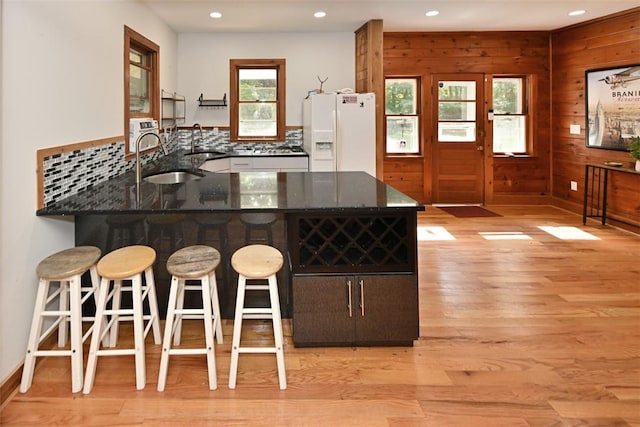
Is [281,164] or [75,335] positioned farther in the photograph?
[281,164]

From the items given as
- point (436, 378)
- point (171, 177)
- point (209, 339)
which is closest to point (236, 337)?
point (209, 339)

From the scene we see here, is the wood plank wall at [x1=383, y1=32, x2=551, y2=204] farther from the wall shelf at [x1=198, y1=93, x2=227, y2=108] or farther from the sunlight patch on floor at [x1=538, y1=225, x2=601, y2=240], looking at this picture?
the wall shelf at [x1=198, y1=93, x2=227, y2=108]

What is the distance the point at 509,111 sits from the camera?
7152mm

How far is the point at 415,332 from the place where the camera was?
8.14 ft

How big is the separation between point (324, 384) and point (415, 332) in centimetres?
63

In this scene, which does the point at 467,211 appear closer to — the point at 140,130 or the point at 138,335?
the point at 140,130

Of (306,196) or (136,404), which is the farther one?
(306,196)

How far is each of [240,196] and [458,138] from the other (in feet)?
17.3

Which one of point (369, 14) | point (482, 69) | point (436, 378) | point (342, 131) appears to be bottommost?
point (436, 378)

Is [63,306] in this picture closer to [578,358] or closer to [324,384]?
[324,384]

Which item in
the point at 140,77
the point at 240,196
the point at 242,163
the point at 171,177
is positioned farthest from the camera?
the point at 242,163

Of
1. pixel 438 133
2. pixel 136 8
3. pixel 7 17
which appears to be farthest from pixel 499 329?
pixel 438 133

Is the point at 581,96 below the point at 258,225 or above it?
above

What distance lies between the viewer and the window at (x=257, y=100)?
632cm
